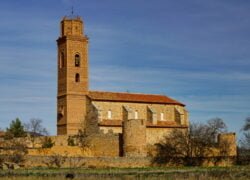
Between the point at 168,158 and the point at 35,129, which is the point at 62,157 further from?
the point at 35,129

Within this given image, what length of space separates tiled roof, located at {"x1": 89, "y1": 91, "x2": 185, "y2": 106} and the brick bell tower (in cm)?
155

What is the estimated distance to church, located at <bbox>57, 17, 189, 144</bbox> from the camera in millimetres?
71812

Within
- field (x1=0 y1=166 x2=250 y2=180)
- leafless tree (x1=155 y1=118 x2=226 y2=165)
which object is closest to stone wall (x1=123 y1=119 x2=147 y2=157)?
leafless tree (x1=155 y1=118 x2=226 y2=165)

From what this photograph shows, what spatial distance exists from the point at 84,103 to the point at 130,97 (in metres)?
6.21

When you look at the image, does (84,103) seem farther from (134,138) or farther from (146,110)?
(134,138)

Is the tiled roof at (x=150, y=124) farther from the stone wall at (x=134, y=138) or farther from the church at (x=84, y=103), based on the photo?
the stone wall at (x=134, y=138)

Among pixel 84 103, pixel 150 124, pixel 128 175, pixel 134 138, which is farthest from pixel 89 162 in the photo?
pixel 128 175

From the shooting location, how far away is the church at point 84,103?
71812mm

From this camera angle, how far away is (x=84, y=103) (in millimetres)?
72750

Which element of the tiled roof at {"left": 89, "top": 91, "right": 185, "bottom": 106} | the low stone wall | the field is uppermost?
the tiled roof at {"left": 89, "top": 91, "right": 185, "bottom": 106}

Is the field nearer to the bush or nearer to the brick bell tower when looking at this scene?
the bush

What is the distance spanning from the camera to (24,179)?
113 feet

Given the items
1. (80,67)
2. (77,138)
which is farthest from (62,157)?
(80,67)

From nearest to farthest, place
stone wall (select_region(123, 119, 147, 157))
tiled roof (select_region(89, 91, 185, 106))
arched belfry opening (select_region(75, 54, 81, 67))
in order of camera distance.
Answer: stone wall (select_region(123, 119, 147, 157)) < tiled roof (select_region(89, 91, 185, 106)) < arched belfry opening (select_region(75, 54, 81, 67))
